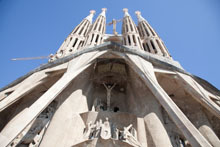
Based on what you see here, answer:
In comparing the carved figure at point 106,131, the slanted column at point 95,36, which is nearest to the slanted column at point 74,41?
the slanted column at point 95,36

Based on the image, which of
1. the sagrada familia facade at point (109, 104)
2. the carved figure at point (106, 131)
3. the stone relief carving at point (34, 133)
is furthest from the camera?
the stone relief carving at point (34, 133)

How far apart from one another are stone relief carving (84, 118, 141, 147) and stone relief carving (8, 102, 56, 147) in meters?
1.64

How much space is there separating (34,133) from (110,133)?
9.30ft

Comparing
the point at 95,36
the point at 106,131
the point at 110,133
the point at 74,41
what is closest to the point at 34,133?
the point at 106,131

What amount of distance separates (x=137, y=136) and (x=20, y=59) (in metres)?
24.2

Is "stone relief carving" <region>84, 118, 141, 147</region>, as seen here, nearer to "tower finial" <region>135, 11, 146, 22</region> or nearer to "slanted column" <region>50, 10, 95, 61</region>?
"slanted column" <region>50, 10, 95, 61</region>

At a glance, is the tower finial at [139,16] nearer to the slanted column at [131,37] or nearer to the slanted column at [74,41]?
the slanted column at [131,37]

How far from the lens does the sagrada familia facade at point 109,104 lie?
19.5 feet

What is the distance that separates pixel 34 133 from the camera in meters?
6.79

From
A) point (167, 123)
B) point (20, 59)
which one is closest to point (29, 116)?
point (167, 123)

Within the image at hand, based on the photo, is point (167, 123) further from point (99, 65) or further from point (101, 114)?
point (99, 65)

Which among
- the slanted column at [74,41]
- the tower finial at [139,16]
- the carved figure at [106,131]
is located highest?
the tower finial at [139,16]

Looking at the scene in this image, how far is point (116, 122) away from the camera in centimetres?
761

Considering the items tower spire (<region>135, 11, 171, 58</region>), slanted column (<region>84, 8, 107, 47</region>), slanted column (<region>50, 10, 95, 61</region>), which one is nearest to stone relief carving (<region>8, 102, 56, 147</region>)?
slanted column (<region>50, 10, 95, 61</region>)
